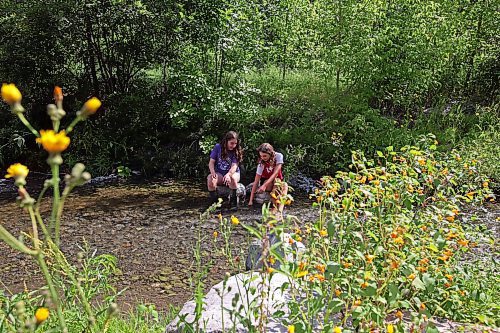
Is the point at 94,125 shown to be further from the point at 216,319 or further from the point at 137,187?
the point at 216,319

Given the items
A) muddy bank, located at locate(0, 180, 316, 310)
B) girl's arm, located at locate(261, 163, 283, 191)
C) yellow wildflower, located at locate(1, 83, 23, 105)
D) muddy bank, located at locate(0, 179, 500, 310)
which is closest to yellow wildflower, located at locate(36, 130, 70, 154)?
yellow wildflower, located at locate(1, 83, 23, 105)

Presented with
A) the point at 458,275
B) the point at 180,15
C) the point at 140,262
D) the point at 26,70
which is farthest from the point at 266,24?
the point at 458,275

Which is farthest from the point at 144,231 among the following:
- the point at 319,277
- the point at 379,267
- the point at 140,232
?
the point at 319,277

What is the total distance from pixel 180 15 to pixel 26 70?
10.2 ft

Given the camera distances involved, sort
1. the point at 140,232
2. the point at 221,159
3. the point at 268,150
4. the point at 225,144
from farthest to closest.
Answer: the point at 221,159 → the point at 225,144 → the point at 140,232 → the point at 268,150

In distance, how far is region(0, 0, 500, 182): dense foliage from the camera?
8508mm

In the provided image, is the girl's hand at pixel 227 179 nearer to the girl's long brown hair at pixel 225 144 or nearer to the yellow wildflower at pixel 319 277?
the girl's long brown hair at pixel 225 144

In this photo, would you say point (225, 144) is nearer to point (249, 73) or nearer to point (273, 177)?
point (273, 177)

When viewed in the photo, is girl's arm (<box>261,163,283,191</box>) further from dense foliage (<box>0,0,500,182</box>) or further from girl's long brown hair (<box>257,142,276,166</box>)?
dense foliage (<box>0,0,500,182</box>)

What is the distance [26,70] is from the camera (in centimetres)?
930

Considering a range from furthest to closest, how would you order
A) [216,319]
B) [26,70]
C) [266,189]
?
[26,70], [266,189], [216,319]

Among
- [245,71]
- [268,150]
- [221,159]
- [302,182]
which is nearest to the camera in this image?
[268,150]

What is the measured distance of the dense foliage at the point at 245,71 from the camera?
8.51m

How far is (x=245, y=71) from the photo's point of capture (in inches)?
344
